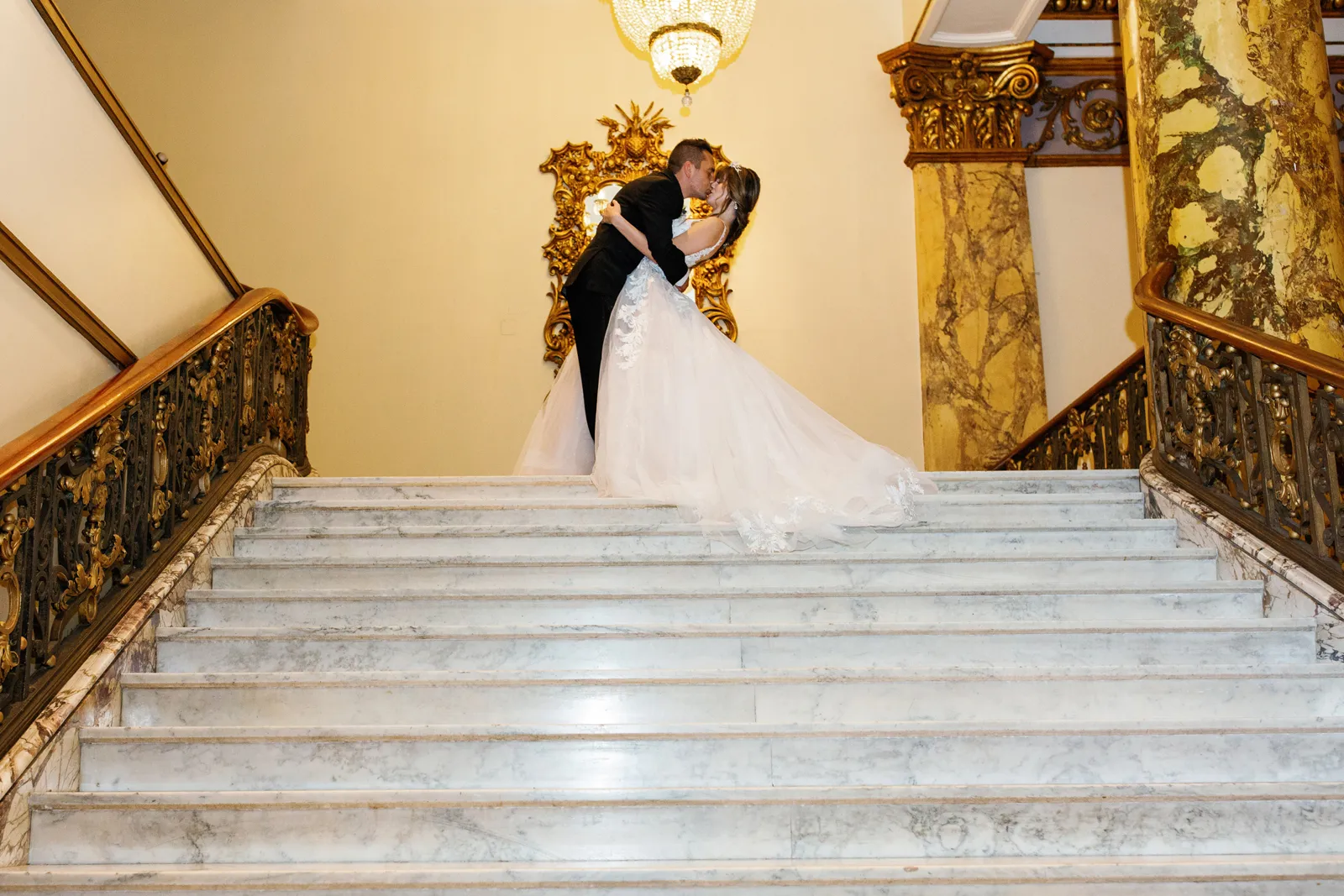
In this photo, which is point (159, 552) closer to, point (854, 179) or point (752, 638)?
point (752, 638)

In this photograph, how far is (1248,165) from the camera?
4.93 metres

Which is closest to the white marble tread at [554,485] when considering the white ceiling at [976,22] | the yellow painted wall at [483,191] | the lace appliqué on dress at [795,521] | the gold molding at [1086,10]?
the lace appliqué on dress at [795,521]

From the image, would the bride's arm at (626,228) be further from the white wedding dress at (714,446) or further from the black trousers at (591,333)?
the black trousers at (591,333)

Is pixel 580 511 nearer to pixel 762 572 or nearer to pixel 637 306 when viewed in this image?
pixel 762 572

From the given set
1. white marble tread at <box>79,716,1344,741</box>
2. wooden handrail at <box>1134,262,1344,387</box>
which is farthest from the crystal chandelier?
white marble tread at <box>79,716,1344,741</box>

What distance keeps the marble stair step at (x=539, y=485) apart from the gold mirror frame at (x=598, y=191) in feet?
12.1

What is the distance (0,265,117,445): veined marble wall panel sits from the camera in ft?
11.4

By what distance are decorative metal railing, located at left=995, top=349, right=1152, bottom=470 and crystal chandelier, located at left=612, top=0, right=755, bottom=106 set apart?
10.2 feet

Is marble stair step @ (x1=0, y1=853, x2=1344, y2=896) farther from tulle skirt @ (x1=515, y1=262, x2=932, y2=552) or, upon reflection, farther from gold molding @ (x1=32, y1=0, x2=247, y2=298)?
gold molding @ (x1=32, y1=0, x2=247, y2=298)

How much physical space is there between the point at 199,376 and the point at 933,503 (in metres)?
2.94

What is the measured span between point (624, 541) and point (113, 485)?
179 centimetres

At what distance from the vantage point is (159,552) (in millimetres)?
4035

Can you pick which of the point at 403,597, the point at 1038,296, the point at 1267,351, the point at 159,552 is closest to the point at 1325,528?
the point at 1267,351

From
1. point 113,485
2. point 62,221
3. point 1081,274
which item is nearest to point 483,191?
point 1081,274
